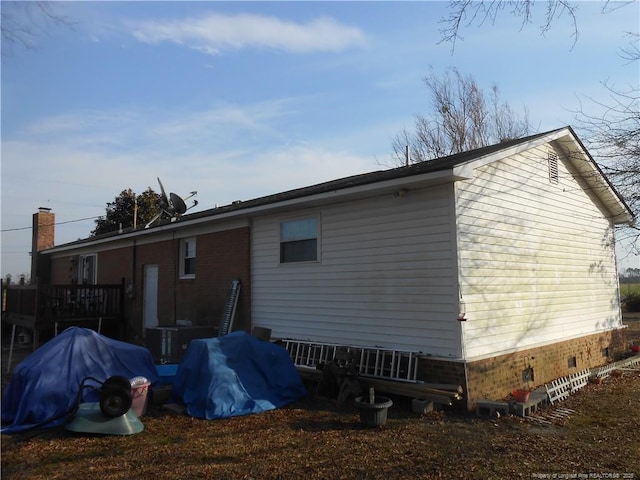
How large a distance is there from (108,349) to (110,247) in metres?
Answer: 11.3

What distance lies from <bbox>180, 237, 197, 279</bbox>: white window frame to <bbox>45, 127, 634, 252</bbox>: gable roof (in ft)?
1.94

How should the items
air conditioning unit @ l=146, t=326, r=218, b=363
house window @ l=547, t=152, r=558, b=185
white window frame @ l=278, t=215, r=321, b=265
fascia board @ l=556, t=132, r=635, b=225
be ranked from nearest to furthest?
white window frame @ l=278, t=215, r=321, b=265 < house window @ l=547, t=152, r=558, b=185 < fascia board @ l=556, t=132, r=635, b=225 < air conditioning unit @ l=146, t=326, r=218, b=363

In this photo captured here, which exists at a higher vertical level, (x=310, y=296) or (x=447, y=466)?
(x=310, y=296)

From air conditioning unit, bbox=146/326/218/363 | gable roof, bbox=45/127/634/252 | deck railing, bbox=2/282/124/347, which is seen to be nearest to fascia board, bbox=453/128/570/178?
gable roof, bbox=45/127/634/252

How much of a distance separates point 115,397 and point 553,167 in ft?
32.4

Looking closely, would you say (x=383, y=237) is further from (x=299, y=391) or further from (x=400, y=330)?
(x=299, y=391)

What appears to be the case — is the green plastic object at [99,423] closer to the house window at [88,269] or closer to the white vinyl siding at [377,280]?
the white vinyl siding at [377,280]

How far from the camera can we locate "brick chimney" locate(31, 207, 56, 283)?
2466 cm

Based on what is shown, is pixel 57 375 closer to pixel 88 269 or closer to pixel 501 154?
pixel 501 154

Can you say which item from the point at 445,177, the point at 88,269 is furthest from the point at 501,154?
the point at 88,269

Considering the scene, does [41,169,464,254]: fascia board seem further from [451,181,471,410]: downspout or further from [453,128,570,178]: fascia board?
[451,181,471,410]: downspout

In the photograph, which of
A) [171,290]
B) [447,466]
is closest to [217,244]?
[171,290]

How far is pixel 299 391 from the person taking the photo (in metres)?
8.27

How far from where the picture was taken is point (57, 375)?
7074 millimetres
